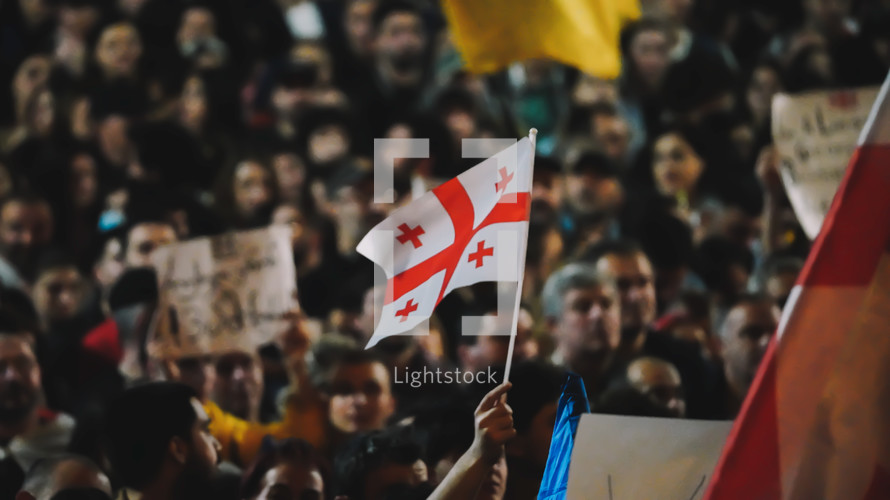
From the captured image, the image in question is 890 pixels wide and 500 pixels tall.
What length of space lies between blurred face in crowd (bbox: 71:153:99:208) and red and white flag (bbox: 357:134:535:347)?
4558mm

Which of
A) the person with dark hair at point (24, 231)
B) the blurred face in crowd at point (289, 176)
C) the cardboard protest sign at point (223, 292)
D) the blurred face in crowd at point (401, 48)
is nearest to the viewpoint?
the cardboard protest sign at point (223, 292)

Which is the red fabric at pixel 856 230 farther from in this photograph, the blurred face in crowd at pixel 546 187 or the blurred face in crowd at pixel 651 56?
the blurred face in crowd at pixel 651 56

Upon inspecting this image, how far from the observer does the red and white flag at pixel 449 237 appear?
11.9ft

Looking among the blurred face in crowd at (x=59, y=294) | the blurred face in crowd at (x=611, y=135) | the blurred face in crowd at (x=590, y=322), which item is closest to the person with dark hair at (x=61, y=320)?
the blurred face in crowd at (x=59, y=294)

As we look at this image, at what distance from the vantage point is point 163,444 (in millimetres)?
4184

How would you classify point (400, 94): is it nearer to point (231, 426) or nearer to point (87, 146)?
point (87, 146)

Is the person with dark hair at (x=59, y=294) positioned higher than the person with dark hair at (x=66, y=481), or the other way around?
the person with dark hair at (x=66, y=481)

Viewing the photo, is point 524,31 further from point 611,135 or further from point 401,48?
point 401,48

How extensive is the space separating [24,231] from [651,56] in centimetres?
375

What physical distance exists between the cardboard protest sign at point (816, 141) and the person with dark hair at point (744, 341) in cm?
55

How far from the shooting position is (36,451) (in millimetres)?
5051

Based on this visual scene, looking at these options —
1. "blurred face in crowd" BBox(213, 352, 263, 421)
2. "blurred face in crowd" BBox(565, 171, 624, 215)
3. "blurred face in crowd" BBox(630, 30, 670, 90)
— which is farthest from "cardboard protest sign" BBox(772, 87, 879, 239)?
"blurred face in crowd" BBox(213, 352, 263, 421)

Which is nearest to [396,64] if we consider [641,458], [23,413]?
[23,413]

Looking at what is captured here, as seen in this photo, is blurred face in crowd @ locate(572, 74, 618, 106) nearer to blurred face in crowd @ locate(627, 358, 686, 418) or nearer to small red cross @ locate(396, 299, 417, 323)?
blurred face in crowd @ locate(627, 358, 686, 418)
